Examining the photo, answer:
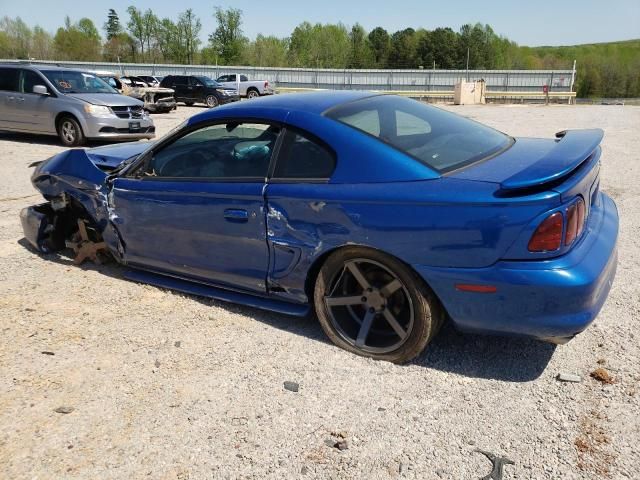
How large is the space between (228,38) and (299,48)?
56.1 ft

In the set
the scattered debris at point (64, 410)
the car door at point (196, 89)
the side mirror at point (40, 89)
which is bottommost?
the scattered debris at point (64, 410)

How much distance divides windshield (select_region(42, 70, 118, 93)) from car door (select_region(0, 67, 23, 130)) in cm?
75

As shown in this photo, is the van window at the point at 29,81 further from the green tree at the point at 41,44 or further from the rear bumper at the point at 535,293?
the green tree at the point at 41,44

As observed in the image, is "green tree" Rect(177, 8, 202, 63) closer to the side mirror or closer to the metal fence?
the metal fence

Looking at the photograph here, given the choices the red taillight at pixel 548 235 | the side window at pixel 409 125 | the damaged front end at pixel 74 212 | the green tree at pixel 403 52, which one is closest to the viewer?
the red taillight at pixel 548 235

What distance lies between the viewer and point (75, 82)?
12.1 m

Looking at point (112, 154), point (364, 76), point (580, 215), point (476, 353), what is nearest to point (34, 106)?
point (112, 154)

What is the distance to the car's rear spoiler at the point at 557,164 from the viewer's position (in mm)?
2445

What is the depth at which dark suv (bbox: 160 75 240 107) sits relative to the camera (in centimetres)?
2536

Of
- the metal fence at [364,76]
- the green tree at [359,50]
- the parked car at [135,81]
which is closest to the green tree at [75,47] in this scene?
the metal fence at [364,76]

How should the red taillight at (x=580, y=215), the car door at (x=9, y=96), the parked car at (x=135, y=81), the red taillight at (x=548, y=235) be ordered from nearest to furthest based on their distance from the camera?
the red taillight at (x=548, y=235) → the red taillight at (x=580, y=215) → the car door at (x=9, y=96) → the parked car at (x=135, y=81)

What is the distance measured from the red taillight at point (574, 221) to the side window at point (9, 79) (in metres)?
12.7

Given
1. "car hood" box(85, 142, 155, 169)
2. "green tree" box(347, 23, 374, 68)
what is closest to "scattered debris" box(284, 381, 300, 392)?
"car hood" box(85, 142, 155, 169)

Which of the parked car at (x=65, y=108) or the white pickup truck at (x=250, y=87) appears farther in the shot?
the white pickup truck at (x=250, y=87)
